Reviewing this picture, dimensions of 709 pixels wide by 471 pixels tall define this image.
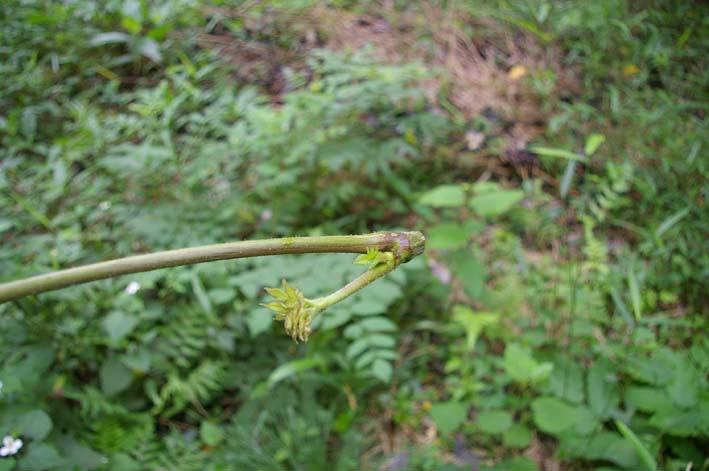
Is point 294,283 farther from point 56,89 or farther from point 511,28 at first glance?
point 511,28

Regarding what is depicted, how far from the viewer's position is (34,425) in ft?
3.56

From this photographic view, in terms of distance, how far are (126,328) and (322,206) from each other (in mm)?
1039

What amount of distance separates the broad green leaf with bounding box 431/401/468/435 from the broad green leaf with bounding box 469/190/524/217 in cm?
68

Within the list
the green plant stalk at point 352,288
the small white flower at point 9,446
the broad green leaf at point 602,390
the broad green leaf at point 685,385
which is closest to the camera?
the green plant stalk at point 352,288

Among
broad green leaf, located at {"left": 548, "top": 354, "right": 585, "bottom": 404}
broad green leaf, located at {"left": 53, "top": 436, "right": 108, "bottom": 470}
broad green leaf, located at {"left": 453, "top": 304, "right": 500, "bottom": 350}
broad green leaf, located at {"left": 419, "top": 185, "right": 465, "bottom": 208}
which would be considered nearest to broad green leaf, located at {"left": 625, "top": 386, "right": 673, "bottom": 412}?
broad green leaf, located at {"left": 548, "top": 354, "right": 585, "bottom": 404}

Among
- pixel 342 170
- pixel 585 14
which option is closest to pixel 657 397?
pixel 342 170

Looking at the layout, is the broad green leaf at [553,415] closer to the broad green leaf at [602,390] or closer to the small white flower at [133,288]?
the broad green leaf at [602,390]

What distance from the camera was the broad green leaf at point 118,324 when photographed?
57.9 inches

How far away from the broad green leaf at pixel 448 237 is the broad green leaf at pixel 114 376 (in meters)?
1.11

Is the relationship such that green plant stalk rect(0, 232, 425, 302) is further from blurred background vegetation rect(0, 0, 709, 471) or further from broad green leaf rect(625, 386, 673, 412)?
broad green leaf rect(625, 386, 673, 412)

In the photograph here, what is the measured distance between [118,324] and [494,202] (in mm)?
1342

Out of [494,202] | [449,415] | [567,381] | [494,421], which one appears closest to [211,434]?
[449,415]

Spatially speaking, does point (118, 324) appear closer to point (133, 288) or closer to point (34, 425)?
point (133, 288)

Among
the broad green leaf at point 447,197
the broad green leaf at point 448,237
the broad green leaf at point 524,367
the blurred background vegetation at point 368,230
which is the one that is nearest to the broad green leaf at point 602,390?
the blurred background vegetation at point 368,230
